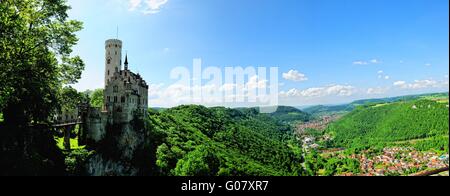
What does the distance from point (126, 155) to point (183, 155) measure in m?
12.1

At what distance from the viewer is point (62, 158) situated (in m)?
25.5

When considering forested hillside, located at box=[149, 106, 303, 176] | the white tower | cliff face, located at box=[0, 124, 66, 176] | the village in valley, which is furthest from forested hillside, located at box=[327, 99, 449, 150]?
cliff face, located at box=[0, 124, 66, 176]

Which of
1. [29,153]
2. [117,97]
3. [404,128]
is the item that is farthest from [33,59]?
[404,128]

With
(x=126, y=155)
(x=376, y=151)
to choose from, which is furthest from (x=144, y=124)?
(x=376, y=151)

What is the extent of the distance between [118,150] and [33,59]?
1718 centimetres

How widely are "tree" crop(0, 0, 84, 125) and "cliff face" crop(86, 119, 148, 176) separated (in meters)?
7.21

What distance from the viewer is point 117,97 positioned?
3391 cm

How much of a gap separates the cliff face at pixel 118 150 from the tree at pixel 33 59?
721cm

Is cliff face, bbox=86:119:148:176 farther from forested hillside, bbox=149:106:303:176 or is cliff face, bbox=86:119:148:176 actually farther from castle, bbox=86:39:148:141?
forested hillside, bbox=149:106:303:176

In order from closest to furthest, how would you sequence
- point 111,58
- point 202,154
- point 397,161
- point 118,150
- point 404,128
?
1. point 118,150
2. point 111,58
3. point 202,154
4. point 397,161
5. point 404,128

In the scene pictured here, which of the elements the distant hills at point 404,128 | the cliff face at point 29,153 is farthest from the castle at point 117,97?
the distant hills at point 404,128

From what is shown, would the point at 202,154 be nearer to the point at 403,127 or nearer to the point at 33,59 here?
the point at 33,59

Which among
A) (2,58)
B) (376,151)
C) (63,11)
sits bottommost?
(376,151)
